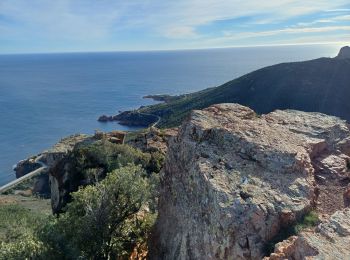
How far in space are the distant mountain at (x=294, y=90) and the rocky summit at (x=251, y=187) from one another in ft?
246

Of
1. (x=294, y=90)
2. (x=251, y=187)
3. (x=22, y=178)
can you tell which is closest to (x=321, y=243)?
(x=251, y=187)

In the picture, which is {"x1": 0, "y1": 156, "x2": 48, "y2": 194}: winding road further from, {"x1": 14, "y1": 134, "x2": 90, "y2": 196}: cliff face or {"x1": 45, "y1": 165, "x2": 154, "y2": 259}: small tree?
{"x1": 45, "y1": 165, "x2": 154, "y2": 259}: small tree

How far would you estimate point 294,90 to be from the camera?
4031 inches

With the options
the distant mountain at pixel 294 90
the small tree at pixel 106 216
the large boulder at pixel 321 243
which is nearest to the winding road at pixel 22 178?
the distant mountain at pixel 294 90

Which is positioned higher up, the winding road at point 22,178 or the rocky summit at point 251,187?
the rocky summit at point 251,187

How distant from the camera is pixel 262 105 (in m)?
103

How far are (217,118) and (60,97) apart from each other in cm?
16880

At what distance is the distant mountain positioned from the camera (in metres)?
92.8

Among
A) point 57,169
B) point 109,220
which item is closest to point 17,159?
point 57,169

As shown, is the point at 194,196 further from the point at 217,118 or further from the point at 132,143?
the point at 132,143

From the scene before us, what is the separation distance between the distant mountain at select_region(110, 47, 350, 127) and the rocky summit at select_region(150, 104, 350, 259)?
7484 centimetres

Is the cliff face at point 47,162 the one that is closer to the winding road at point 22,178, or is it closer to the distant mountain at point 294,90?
the winding road at point 22,178

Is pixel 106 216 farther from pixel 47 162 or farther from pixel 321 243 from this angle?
pixel 47 162

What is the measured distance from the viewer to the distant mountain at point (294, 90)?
92812mm
